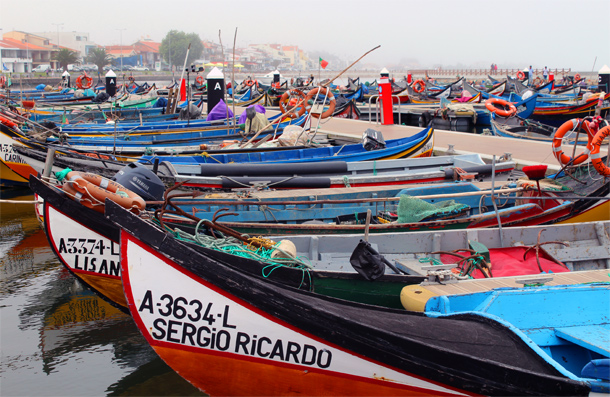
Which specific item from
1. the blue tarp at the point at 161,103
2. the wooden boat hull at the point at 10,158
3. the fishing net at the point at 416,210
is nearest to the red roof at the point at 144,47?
the blue tarp at the point at 161,103

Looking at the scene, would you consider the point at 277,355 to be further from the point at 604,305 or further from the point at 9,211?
the point at 9,211

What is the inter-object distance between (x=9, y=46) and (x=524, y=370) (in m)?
97.3

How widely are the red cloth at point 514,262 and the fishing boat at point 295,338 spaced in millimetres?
2130

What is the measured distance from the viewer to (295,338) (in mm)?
3904

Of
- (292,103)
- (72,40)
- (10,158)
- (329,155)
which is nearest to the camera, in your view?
(329,155)

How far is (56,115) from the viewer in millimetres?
22016

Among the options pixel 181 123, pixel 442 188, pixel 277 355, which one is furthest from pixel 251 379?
pixel 181 123

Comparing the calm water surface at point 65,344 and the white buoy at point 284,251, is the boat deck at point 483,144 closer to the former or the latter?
the white buoy at point 284,251

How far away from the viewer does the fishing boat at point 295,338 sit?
12.2 feet

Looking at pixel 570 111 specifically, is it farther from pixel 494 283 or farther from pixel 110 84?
pixel 110 84

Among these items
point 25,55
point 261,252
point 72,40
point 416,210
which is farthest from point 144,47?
point 261,252

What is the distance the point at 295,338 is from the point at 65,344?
3738mm

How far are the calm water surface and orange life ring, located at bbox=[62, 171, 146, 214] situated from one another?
73.5 inches

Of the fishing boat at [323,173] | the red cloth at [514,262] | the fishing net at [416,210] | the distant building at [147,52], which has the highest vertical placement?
the distant building at [147,52]
